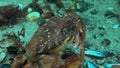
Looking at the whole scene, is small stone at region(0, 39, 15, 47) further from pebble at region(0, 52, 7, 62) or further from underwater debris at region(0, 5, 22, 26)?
underwater debris at region(0, 5, 22, 26)

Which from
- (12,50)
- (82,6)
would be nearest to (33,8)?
(82,6)

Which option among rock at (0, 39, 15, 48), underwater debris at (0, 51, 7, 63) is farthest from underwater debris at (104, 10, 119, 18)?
underwater debris at (0, 51, 7, 63)

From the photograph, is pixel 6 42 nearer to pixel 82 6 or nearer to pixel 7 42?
pixel 7 42

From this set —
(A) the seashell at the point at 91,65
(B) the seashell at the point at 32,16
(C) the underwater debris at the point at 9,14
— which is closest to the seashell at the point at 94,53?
(A) the seashell at the point at 91,65

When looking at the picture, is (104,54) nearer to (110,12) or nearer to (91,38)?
(91,38)

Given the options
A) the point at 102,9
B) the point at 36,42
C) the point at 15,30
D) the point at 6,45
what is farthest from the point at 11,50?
the point at 102,9

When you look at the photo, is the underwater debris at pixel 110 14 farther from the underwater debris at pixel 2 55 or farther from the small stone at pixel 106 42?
the underwater debris at pixel 2 55
